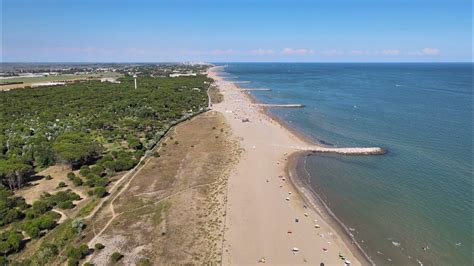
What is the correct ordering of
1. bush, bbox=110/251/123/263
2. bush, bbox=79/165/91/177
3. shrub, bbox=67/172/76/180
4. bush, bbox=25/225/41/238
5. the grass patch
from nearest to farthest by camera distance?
→ 1. bush, bbox=110/251/123/263
2. bush, bbox=25/225/41/238
3. the grass patch
4. shrub, bbox=67/172/76/180
5. bush, bbox=79/165/91/177

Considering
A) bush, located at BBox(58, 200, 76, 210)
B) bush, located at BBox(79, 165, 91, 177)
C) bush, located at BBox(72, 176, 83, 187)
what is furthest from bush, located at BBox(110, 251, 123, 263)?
bush, located at BBox(79, 165, 91, 177)

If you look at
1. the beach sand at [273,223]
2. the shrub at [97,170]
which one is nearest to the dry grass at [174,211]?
the beach sand at [273,223]

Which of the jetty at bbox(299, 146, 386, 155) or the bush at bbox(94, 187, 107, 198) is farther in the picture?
the jetty at bbox(299, 146, 386, 155)

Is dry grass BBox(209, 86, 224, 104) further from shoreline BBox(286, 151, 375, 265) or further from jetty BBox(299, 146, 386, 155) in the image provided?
shoreline BBox(286, 151, 375, 265)

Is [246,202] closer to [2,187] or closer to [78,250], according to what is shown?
[78,250]

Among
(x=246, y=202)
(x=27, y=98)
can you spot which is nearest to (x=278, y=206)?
(x=246, y=202)

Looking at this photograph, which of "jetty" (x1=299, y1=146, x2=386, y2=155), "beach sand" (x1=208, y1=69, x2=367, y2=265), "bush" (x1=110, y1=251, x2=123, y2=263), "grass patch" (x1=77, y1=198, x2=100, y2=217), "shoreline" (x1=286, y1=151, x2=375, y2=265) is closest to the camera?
"bush" (x1=110, y1=251, x2=123, y2=263)
